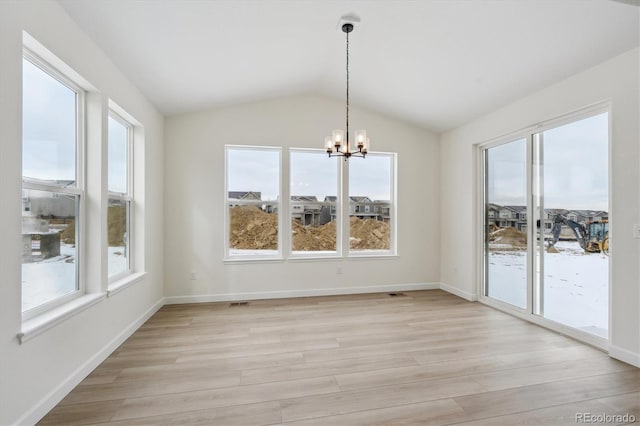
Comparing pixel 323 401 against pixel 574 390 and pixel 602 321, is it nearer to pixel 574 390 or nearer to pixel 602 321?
pixel 574 390

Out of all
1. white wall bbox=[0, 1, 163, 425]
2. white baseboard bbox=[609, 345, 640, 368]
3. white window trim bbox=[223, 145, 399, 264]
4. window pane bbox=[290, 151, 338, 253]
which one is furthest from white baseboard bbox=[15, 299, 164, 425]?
white baseboard bbox=[609, 345, 640, 368]

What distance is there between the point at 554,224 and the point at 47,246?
4.82 meters

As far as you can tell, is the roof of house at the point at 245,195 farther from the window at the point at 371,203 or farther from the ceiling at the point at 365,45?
the window at the point at 371,203

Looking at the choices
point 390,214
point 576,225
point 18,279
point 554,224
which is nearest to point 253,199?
point 390,214

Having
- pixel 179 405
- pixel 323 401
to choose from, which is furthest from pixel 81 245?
pixel 323 401

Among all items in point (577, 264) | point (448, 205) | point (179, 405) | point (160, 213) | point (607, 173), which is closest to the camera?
point (179, 405)

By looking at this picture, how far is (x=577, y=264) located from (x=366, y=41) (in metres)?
3.30

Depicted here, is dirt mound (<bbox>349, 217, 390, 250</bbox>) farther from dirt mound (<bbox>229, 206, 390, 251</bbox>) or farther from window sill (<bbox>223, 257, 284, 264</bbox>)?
window sill (<bbox>223, 257, 284, 264</bbox>)

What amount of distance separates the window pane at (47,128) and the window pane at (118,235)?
2.29 ft

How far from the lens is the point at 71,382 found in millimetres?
2256

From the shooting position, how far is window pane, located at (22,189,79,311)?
6.69ft

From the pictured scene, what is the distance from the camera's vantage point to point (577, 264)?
3.32 meters

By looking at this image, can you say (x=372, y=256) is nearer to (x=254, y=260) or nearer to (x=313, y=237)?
(x=313, y=237)

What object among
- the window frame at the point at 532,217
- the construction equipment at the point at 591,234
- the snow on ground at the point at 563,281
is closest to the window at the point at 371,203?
the window frame at the point at 532,217
